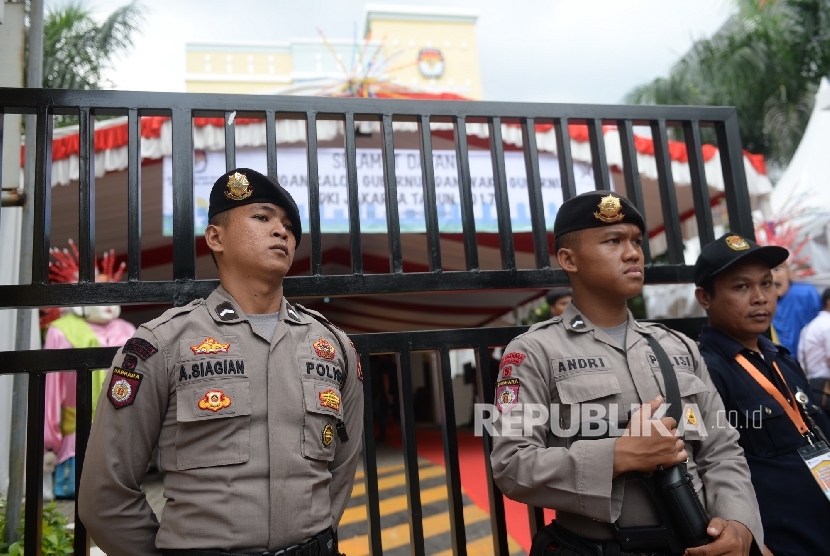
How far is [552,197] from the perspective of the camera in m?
5.37

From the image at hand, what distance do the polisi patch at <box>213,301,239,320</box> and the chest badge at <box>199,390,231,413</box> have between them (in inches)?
9.7

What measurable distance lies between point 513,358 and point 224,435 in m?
0.90

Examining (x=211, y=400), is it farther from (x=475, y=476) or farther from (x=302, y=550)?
(x=475, y=476)

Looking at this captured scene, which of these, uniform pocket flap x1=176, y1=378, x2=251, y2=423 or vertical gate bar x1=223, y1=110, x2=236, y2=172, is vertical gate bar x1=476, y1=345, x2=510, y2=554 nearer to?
uniform pocket flap x1=176, y1=378, x2=251, y2=423

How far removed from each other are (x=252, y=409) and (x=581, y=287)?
1164 millimetres

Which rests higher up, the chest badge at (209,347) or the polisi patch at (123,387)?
the chest badge at (209,347)

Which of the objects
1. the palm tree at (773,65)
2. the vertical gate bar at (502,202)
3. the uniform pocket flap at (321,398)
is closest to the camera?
the uniform pocket flap at (321,398)

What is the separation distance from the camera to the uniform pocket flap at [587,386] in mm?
1801

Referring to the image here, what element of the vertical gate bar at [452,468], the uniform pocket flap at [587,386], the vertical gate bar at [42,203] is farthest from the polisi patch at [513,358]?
the vertical gate bar at [42,203]

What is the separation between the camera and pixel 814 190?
7363 mm

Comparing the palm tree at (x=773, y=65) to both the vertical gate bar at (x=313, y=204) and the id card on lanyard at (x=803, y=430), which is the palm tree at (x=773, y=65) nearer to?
the id card on lanyard at (x=803, y=430)

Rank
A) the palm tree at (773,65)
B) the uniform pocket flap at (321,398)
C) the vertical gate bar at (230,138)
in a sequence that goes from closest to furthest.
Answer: the uniform pocket flap at (321,398) → the vertical gate bar at (230,138) → the palm tree at (773,65)

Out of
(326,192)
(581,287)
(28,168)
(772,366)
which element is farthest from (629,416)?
(326,192)

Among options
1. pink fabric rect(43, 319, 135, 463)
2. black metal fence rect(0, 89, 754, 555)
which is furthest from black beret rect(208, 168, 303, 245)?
pink fabric rect(43, 319, 135, 463)
